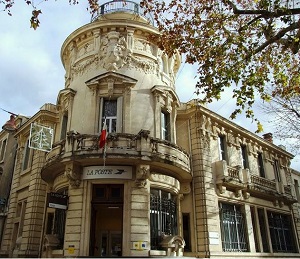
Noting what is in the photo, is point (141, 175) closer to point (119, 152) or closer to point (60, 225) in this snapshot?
point (119, 152)

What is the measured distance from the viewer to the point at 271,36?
31.3ft

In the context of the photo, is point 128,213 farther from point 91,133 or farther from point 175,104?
point 175,104

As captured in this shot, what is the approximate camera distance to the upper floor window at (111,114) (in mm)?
15266

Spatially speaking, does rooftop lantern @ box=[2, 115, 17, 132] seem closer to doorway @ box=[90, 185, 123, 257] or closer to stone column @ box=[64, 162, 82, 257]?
doorway @ box=[90, 185, 123, 257]

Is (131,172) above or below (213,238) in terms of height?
above

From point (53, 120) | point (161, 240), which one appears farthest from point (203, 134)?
point (53, 120)

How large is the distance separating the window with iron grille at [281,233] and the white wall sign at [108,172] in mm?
13191

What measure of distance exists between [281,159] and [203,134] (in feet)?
40.4

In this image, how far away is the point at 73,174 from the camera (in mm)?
13438

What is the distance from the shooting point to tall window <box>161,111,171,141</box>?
1634 centimetres

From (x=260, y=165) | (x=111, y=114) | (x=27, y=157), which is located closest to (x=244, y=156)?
(x=260, y=165)

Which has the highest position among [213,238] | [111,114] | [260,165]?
Result: [111,114]

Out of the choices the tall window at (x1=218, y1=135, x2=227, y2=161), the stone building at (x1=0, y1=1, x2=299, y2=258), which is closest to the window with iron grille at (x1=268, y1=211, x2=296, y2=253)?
the stone building at (x1=0, y1=1, x2=299, y2=258)

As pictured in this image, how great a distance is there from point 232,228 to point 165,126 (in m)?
7.39
